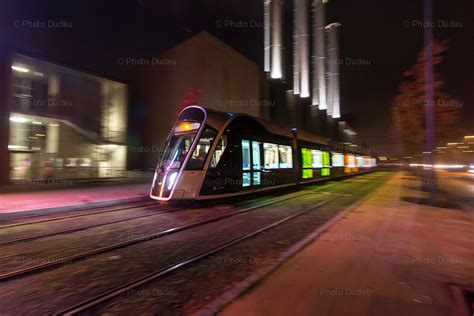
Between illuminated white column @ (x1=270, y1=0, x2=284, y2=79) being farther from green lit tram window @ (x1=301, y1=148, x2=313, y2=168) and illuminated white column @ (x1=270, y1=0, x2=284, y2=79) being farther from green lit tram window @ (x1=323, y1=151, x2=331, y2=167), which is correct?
green lit tram window @ (x1=301, y1=148, x2=313, y2=168)

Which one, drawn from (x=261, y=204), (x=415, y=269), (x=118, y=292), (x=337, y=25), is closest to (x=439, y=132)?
(x=261, y=204)

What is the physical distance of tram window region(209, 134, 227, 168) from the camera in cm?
1008

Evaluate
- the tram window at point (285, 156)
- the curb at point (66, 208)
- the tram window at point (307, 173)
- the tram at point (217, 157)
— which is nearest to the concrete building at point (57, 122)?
the curb at point (66, 208)

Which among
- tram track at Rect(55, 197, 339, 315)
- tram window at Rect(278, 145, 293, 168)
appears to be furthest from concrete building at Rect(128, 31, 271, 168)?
tram track at Rect(55, 197, 339, 315)

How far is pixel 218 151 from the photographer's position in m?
10.2

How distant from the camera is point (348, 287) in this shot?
13.4 feet

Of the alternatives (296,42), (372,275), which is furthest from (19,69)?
(296,42)

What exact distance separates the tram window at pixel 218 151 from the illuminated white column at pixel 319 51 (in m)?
67.5

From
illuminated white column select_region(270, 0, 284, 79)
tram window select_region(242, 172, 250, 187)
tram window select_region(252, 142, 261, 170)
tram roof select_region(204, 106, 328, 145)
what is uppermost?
illuminated white column select_region(270, 0, 284, 79)

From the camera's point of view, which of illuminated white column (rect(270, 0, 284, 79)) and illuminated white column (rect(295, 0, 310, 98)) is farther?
illuminated white column (rect(295, 0, 310, 98))

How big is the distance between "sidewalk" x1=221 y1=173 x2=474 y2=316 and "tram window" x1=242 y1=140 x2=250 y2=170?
14.7 ft

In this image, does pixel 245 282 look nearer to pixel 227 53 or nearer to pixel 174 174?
pixel 174 174

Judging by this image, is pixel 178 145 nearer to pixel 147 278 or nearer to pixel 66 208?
pixel 66 208

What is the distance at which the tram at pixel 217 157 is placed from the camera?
9.77 m
